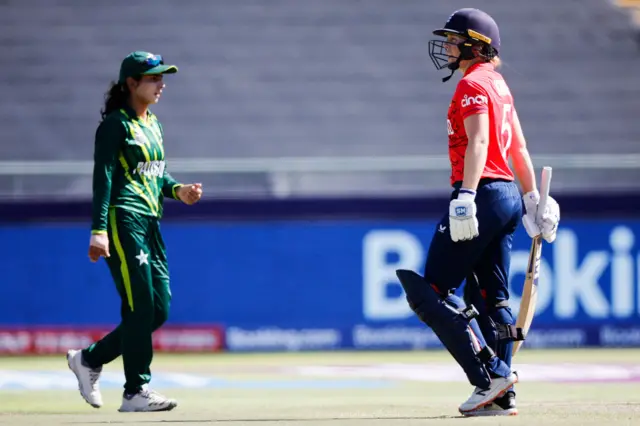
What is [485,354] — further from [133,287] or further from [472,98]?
[133,287]

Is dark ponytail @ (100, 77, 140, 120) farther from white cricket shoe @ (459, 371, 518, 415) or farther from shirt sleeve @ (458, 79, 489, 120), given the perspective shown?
white cricket shoe @ (459, 371, 518, 415)

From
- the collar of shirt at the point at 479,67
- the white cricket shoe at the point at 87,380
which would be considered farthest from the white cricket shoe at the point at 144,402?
the collar of shirt at the point at 479,67

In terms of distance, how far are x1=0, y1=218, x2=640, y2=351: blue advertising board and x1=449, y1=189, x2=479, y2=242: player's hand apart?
21.2 ft

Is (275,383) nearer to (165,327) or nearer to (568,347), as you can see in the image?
(165,327)

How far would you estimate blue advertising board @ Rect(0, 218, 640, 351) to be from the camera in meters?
12.4

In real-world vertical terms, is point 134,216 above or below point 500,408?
above

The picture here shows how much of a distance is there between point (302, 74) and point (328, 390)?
752 centimetres

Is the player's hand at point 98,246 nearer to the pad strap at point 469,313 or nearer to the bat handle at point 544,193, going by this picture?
the pad strap at point 469,313

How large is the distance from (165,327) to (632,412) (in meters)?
6.70

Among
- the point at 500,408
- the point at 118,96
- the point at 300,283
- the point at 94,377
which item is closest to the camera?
the point at 500,408

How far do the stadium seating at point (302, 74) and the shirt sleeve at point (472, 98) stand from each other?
8.94 m

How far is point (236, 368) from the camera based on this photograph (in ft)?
35.2

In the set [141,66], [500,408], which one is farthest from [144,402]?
[500,408]

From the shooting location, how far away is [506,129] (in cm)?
628
